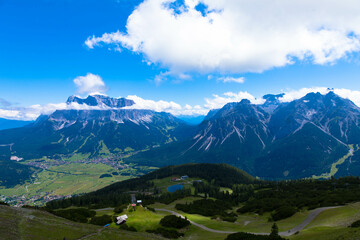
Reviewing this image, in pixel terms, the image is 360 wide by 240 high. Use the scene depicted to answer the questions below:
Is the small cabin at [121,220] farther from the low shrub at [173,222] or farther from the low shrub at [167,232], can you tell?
the low shrub at [173,222]

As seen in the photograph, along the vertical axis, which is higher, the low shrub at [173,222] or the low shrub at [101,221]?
Answer: the low shrub at [101,221]

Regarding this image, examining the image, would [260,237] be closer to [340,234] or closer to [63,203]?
[340,234]

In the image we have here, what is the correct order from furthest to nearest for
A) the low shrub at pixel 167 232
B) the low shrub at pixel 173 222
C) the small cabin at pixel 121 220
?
the low shrub at pixel 173 222 → the small cabin at pixel 121 220 → the low shrub at pixel 167 232

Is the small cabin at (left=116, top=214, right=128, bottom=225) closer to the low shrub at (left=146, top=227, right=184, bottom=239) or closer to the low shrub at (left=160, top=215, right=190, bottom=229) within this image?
the low shrub at (left=146, top=227, right=184, bottom=239)

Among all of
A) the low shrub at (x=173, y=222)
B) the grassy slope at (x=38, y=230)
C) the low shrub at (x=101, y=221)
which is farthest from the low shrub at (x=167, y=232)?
the low shrub at (x=101, y=221)

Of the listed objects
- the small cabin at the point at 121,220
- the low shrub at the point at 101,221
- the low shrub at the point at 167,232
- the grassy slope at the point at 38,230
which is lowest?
the low shrub at the point at 167,232

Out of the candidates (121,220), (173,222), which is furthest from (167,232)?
(121,220)

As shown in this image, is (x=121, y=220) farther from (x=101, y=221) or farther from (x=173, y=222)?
(x=173, y=222)

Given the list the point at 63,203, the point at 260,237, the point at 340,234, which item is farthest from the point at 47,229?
the point at 63,203
